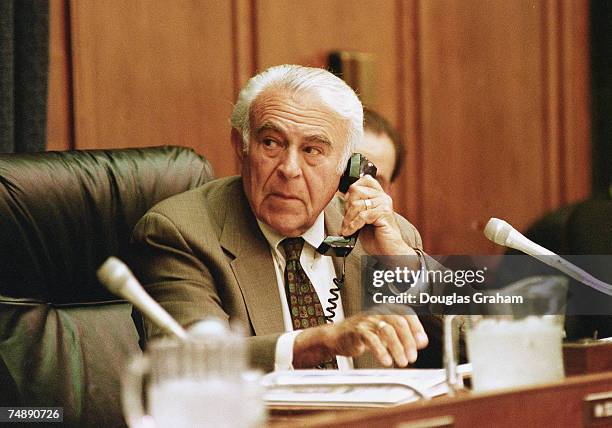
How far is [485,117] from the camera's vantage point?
3627 mm

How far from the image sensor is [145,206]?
6.80 ft

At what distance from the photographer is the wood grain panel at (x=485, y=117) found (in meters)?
3.49

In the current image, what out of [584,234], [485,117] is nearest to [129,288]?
[584,234]

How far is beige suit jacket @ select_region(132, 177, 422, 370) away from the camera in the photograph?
6.22ft

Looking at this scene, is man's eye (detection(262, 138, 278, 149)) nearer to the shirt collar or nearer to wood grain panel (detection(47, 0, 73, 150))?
the shirt collar

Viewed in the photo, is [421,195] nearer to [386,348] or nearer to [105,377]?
[105,377]

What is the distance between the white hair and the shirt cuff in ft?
1.75

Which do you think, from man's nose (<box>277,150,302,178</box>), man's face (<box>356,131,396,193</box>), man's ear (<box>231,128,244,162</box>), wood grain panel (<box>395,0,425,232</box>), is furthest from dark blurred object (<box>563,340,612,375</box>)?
wood grain panel (<box>395,0,425,232</box>)

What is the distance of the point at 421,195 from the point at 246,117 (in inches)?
57.3

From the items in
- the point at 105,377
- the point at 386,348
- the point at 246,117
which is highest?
the point at 246,117

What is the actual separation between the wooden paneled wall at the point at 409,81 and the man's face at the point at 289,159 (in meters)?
0.77

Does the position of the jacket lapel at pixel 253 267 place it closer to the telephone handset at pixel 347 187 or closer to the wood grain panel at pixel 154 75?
the telephone handset at pixel 347 187

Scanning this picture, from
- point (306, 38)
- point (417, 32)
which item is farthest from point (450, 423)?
point (417, 32)

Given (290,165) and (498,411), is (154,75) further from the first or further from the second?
(498,411)
